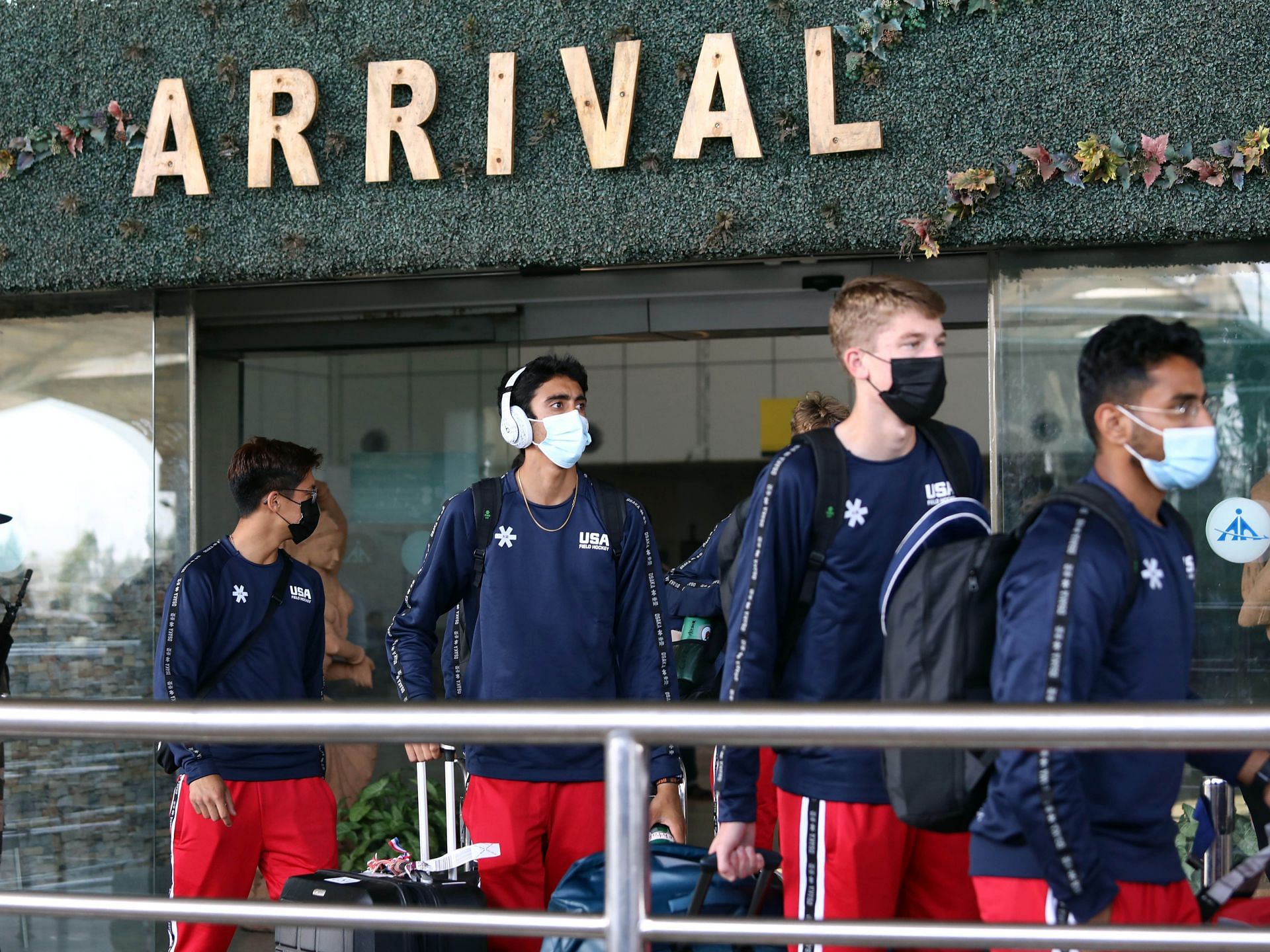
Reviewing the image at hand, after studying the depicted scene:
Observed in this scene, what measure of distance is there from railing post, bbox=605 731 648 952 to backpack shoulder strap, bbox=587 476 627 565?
81.3 inches

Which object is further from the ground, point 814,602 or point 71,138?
point 71,138

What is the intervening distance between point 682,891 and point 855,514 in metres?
0.85

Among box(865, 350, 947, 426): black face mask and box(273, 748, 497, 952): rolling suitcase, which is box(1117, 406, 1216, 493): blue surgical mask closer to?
box(865, 350, 947, 426): black face mask

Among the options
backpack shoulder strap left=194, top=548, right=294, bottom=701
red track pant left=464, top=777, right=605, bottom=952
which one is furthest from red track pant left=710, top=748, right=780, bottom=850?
backpack shoulder strap left=194, top=548, right=294, bottom=701

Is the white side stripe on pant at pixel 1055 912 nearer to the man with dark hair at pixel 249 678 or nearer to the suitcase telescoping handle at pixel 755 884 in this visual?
the suitcase telescoping handle at pixel 755 884

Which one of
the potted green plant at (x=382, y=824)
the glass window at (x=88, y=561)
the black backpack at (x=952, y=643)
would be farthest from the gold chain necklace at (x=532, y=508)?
the potted green plant at (x=382, y=824)

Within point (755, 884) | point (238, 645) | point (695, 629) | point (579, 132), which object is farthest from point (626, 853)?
point (579, 132)

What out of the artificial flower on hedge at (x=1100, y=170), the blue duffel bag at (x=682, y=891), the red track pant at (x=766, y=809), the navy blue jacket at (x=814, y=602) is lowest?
the red track pant at (x=766, y=809)

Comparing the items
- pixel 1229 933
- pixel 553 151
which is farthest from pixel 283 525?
pixel 1229 933

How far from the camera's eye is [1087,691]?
2199 millimetres

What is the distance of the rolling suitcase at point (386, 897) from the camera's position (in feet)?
11.1

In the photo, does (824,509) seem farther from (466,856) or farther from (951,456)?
(466,856)

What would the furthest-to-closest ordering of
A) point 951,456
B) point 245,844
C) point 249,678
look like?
1. point 249,678
2. point 245,844
3. point 951,456

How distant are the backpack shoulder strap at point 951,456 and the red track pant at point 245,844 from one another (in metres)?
2.22
